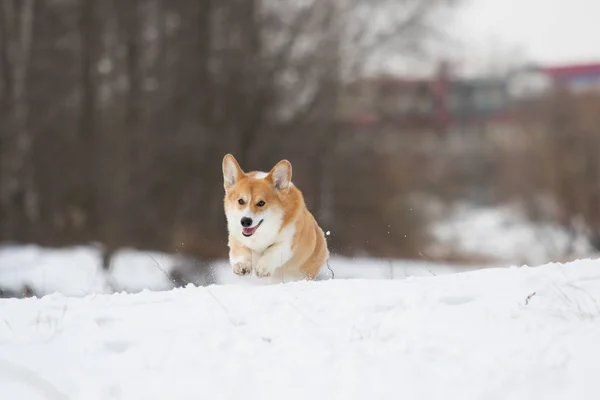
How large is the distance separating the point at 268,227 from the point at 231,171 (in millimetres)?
688

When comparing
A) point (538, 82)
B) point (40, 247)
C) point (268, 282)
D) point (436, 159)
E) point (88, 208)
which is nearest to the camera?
point (268, 282)

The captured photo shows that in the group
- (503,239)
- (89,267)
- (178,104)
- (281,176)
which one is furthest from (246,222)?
(503,239)

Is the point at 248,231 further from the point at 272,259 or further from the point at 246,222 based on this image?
the point at 272,259

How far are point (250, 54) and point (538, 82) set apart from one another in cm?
1327

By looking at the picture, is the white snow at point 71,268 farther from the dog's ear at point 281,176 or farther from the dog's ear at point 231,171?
the dog's ear at point 281,176

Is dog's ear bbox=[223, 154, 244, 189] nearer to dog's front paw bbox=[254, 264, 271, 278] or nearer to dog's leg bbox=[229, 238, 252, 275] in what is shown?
dog's leg bbox=[229, 238, 252, 275]

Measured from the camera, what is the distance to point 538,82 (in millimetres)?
27266

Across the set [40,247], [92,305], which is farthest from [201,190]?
[92,305]

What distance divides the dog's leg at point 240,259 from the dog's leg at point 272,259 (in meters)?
0.09

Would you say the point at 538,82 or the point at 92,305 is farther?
the point at 538,82

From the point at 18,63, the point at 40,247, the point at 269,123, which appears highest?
the point at 18,63

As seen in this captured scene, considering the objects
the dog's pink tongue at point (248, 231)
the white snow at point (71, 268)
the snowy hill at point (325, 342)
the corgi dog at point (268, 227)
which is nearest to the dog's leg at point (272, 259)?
the corgi dog at point (268, 227)

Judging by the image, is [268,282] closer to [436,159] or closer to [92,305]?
[92,305]

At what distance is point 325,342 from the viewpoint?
151 inches
